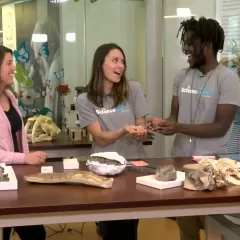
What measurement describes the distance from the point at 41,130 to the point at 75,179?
5.57 ft

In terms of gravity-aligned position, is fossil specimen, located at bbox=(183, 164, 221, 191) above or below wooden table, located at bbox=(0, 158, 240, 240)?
above

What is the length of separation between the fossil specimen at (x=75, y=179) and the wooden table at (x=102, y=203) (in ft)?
0.07

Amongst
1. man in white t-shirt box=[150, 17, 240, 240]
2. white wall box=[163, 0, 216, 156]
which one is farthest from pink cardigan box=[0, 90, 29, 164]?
white wall box=[163, 0, 216, 156]

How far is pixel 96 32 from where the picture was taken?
433 cm

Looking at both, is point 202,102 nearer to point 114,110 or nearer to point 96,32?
point 114,110

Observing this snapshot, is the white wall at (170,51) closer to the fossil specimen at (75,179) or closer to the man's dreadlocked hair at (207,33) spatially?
the man's dreadlocked hair at (207,33)

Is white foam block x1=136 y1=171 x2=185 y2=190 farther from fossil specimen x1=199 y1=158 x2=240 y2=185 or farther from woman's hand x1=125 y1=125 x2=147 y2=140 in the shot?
woman's hand x1=125 y1=125 x2=147 y2=140

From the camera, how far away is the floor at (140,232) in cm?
359

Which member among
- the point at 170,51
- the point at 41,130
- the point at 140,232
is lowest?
the point at 140,232

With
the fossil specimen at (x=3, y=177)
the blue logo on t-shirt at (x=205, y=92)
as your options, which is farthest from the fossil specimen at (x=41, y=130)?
the fossil specimen at (x=3, y=177)

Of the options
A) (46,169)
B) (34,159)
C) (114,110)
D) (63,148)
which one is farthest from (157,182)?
(63,148)

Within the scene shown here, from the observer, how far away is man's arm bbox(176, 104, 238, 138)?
8.38ft

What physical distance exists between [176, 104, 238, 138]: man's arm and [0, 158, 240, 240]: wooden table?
0.71 meters

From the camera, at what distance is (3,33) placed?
417 centimetres
